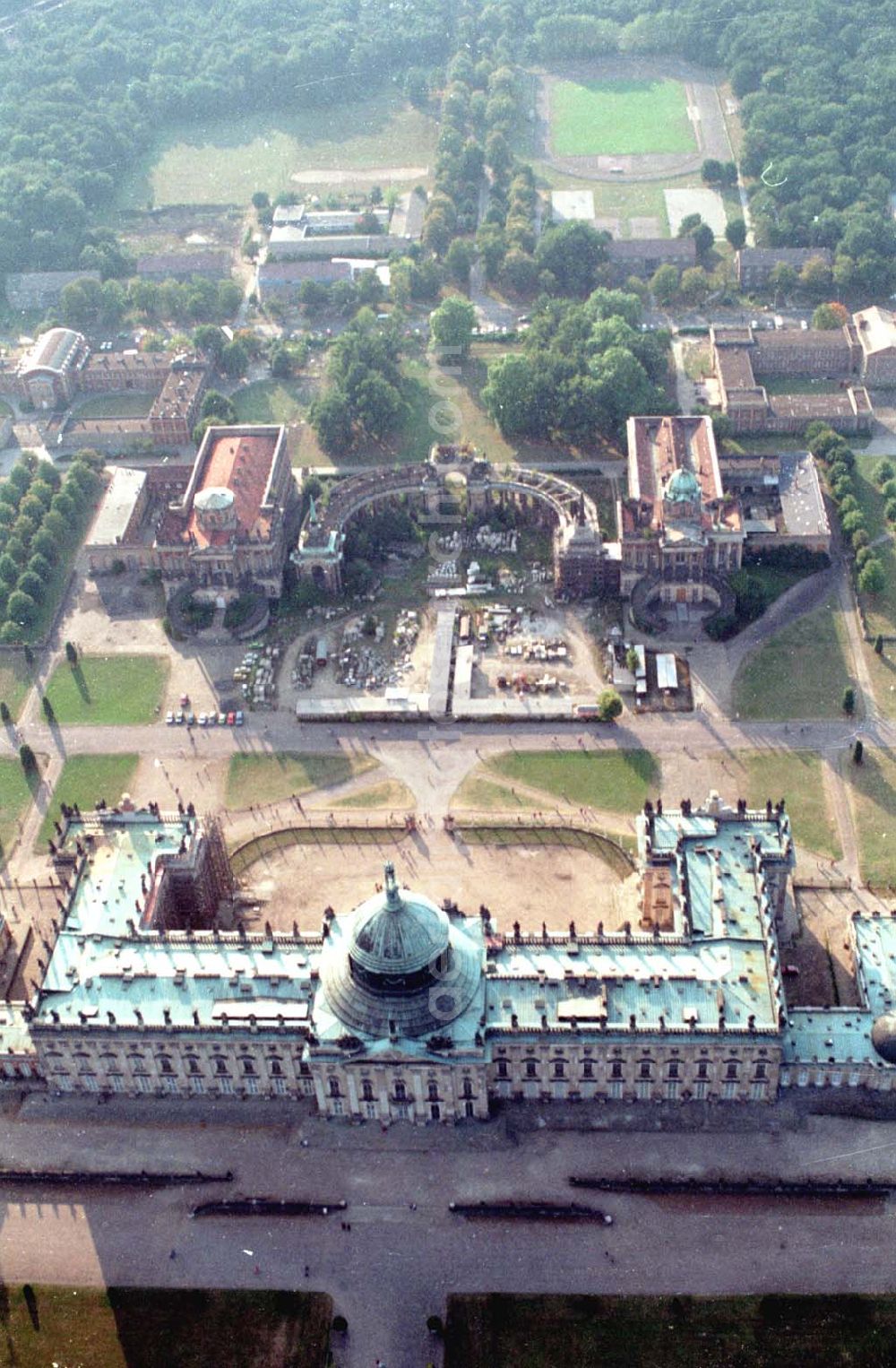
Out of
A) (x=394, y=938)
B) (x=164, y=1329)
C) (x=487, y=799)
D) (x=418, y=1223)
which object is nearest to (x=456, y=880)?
(x=487, y=799)

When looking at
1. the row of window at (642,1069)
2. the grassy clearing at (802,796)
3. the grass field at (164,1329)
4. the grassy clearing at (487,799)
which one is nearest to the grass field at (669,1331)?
the grass field at (164,1329)

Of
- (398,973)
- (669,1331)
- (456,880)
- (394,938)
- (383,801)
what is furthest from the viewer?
(383,801)

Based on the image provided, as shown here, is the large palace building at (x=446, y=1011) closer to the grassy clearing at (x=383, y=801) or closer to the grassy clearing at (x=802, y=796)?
the grassy clearing at (x=802, y=796)

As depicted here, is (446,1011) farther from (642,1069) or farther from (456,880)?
(456,880)

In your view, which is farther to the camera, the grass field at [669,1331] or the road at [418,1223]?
the road at [418,1223]

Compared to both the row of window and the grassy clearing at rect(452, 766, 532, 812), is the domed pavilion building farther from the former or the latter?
the grassy clearing at rect(452, 766, 532, 812)

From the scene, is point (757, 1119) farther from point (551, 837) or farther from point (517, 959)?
point (551, 837)
